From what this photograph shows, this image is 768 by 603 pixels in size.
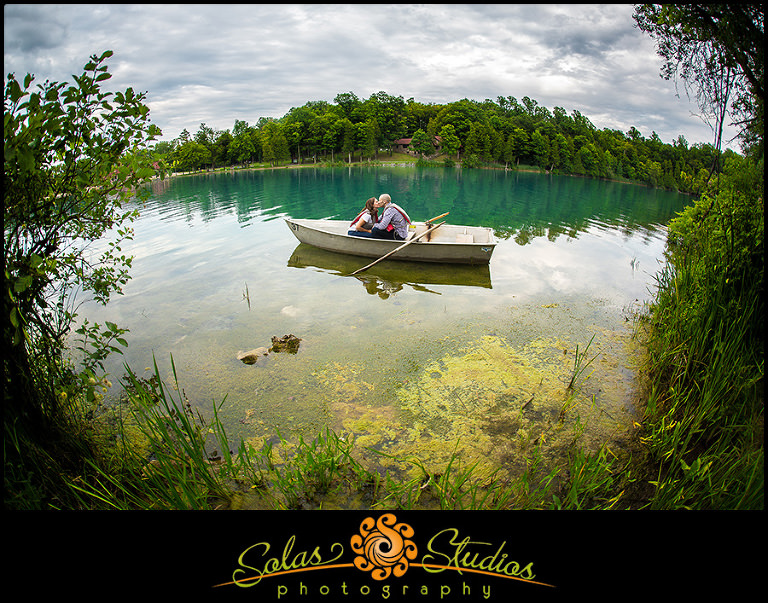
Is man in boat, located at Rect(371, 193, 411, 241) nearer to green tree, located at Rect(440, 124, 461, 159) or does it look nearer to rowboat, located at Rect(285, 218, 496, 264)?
rowboat, located at Rect(285, 218, 496, 264)

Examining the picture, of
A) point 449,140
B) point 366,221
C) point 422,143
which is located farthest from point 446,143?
point 366,221

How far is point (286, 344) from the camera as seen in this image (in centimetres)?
616

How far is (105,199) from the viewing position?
10.3 feet

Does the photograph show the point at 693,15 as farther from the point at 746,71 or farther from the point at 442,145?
the point at 442,145

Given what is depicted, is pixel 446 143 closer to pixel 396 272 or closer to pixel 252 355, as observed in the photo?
pixel 396 272

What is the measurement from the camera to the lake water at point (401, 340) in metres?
4.33

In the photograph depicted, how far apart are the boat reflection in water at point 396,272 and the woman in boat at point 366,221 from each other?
2.25ft

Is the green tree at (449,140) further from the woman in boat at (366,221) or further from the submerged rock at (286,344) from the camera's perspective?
the submerged rock at (286,344)

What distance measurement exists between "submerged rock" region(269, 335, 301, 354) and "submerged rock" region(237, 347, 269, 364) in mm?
126

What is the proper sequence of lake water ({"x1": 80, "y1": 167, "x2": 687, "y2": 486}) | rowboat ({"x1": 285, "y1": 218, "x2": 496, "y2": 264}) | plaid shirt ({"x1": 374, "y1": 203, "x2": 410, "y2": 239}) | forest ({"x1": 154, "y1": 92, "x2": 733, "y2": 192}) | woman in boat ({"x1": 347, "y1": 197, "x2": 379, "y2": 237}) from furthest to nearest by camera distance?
forest ({"x1": 154, "y1": 92, "x2": 733, "y2": 192}) < woman in boat ({"x1": 347, "y1": 197, "x2": 379, "y2": 237}) < plaid shirt ({"x1": 374, "y1": 203, "x2": 410, "y2": 239}) < rowboat ({"x1": 285, "y1": 218, "x2": 496, "y2": 264}) < lake water ({"x1": 80, "y1": 167, "x2": 687, "y2": 486})
